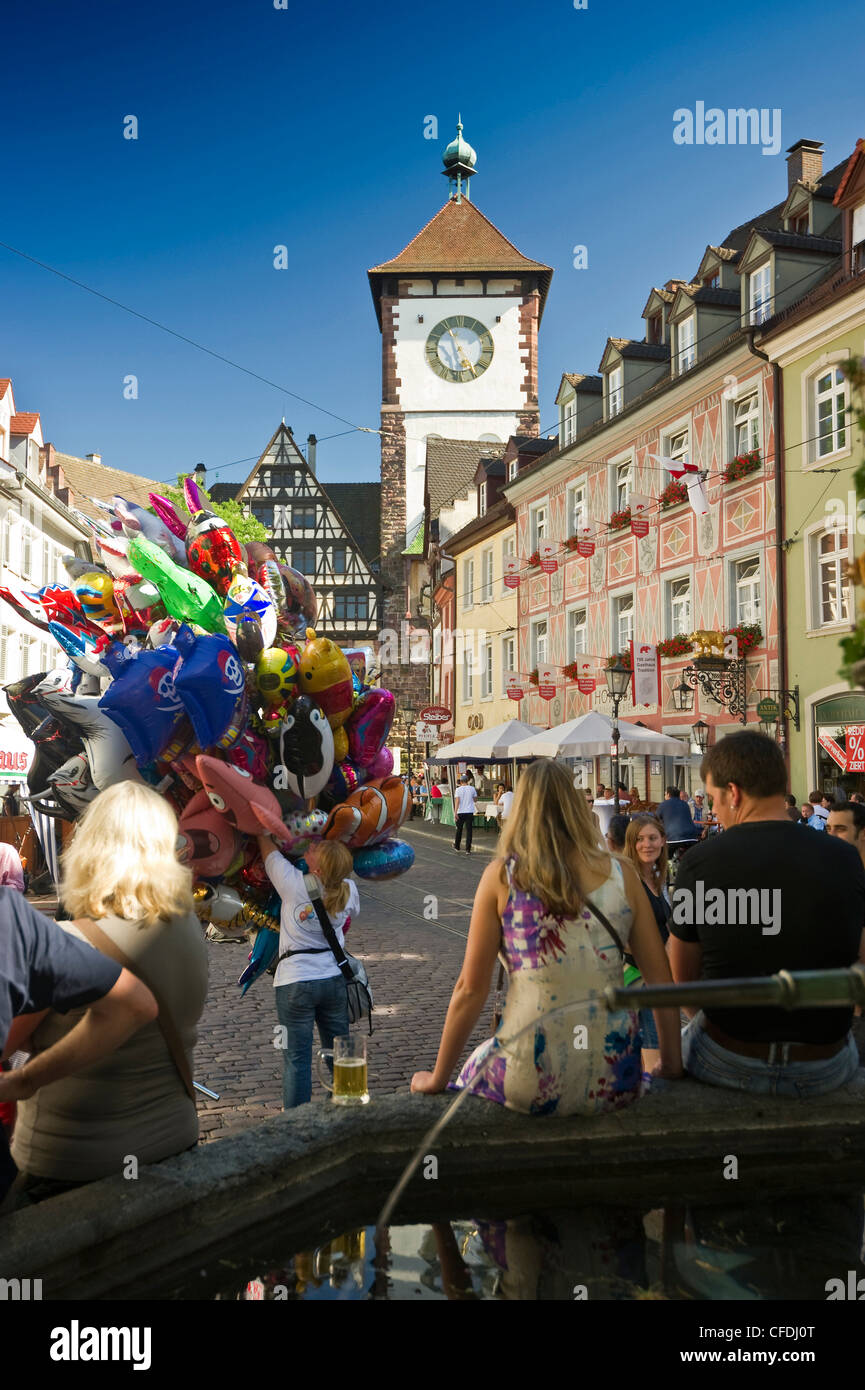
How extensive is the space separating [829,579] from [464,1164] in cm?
1761

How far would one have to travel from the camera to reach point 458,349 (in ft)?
162

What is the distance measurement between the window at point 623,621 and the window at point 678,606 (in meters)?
1.80

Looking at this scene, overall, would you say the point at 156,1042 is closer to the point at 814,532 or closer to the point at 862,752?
the point at 862,752

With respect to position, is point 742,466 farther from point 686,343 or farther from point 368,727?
point 368,727

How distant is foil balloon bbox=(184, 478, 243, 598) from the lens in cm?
523

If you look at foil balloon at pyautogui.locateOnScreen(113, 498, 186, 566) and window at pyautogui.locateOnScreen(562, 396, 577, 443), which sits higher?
window at pyautogui.locateOnScreen(562, 396, 577, 443)

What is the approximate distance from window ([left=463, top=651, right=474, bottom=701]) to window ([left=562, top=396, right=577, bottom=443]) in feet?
34.9

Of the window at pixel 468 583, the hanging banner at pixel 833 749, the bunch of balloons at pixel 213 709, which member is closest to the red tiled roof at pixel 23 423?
the window at pixel 468 583

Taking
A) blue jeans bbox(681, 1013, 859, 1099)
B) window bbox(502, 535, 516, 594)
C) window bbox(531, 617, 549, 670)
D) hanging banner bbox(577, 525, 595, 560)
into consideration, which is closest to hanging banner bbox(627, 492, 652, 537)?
hanging banner bbox(577, 525, 595, 560)

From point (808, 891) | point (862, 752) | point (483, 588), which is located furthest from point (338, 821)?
point (483, 588)

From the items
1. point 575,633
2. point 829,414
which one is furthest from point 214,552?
point 575,633

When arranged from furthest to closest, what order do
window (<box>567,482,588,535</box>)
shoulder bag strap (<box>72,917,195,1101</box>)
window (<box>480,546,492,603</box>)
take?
window (<box>480,546,492,603</box>) < window (<box>567,482,588,535</box>) < shoulder bag strap (<box>72,917,195,1101</box>)

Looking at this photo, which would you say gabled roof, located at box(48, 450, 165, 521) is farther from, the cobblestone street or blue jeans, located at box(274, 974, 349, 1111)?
blue jeans, located at box(274, 974, 349, 1111)

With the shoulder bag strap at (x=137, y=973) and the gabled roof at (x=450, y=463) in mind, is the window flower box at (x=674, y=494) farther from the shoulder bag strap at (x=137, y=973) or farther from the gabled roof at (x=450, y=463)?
the gabled roof at (x=450, y=463)
